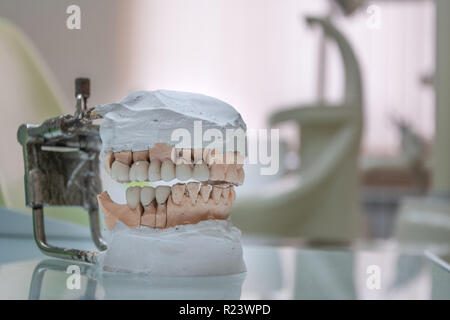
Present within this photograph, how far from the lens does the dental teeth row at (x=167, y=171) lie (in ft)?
1.34

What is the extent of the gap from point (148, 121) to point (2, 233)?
0.97 feet

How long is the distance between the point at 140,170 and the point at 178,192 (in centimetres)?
3

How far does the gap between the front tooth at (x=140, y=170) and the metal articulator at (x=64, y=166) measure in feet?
0.15

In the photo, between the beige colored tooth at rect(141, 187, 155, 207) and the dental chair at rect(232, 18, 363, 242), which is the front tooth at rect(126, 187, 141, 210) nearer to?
the beige colored tooth at rect(141, 187, 155, 207)

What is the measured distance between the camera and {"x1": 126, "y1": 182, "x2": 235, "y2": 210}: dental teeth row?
414 mm

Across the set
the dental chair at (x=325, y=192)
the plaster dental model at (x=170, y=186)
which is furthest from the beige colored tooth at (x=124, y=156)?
the dental chair at (x=325, y=192)

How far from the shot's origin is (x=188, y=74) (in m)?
0.55

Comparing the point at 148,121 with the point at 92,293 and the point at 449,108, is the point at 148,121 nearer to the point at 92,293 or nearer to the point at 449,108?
the point at 92,293

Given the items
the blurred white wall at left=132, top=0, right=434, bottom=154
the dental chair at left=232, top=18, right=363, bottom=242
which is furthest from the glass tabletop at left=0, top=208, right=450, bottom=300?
the dental chair at left=232, top=18, right=363, bottom=242

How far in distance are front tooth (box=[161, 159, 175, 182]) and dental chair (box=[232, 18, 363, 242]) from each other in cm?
137

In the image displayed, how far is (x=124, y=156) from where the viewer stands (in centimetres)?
41

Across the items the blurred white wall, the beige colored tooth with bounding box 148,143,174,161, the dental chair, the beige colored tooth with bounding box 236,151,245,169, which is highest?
the blurred white wall

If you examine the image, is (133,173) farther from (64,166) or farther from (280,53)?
(280,53)
